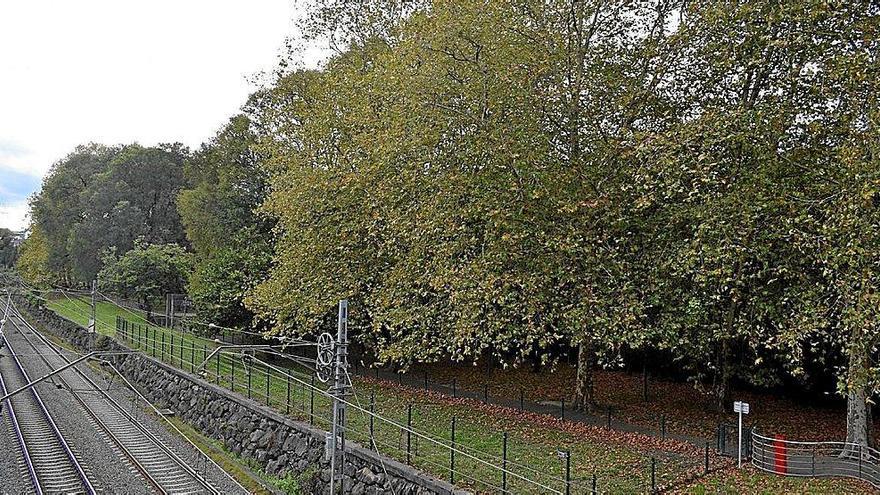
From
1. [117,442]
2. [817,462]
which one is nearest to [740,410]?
[817,462]

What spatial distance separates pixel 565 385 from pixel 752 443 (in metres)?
11.3

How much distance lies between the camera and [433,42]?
17953 mm

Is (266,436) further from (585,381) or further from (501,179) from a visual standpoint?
(501,179)

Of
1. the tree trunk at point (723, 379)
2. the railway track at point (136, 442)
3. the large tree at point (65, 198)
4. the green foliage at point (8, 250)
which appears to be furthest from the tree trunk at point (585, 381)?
the green foliage at point (8, 250)

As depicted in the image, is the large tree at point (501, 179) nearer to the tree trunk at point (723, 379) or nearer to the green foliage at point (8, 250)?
the tree trunk at point (723, 379)

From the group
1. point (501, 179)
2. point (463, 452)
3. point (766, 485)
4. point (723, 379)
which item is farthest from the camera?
point (723, 379)

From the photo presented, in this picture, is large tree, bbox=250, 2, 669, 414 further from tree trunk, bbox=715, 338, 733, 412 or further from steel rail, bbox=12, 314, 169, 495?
steel rail, bbox=12, 314, 169, 495

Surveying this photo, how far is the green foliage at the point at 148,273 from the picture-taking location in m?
40.2

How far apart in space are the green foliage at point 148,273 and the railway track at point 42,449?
1120 cm

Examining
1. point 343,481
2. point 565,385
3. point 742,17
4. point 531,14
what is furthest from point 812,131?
point 565,385

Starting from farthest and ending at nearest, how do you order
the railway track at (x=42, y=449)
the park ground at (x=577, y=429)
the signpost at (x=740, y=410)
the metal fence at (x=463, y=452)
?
the railway track at (x=42, y=449)
the signpost at (x=740, y=410)
the park ground at (x=577, y=429)
the metal fence at (x=463, y=452)

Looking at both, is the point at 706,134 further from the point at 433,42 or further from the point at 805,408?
the point at 805,408

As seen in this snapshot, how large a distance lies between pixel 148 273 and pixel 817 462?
37.1 meters

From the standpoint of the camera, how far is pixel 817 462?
13.9m
